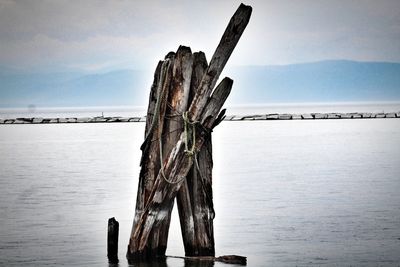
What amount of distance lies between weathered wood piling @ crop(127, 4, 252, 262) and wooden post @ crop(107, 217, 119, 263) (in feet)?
1.74

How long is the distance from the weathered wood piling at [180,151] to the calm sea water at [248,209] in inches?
34.6

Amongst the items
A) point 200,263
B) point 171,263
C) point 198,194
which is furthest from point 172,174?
point 171,263

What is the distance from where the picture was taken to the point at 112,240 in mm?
13234

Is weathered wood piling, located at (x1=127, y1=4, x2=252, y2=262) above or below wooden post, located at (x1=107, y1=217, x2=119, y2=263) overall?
above

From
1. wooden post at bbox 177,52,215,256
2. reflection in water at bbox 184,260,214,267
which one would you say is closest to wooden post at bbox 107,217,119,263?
wooden post at bbox 177,52,215,256

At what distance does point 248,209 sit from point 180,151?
361 inches

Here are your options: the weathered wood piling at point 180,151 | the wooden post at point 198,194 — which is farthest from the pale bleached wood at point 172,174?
the wooden post at point 198,194

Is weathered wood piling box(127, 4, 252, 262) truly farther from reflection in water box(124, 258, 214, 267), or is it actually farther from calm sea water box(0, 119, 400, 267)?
calm sea water box(0, 119, 400, 267)

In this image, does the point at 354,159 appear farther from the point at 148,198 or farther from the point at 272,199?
the point at 148,198

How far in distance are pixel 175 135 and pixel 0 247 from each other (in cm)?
491

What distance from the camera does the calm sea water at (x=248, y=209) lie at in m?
14.9

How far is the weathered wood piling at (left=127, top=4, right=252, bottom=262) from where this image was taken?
12.2m

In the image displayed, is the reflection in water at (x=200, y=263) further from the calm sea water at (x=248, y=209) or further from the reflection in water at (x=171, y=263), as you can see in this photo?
the calm sea water at (x=248, y=209)

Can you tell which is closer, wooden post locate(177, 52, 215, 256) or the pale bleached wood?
the pale bleached wood
